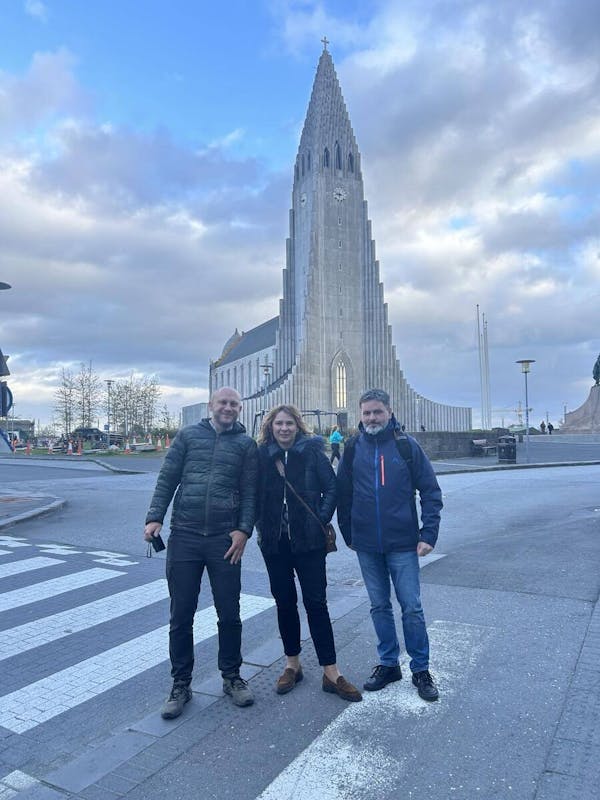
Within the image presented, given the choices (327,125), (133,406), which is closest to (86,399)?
(133,406)

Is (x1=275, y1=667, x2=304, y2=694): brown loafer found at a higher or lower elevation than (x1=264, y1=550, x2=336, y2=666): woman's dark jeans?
lower

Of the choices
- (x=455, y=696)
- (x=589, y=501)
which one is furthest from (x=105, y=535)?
(x=589, y=501)

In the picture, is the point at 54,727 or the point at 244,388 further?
the point at 244,388

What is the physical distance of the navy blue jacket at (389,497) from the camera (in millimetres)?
4215

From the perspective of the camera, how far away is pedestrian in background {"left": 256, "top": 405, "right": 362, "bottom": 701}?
4.13 m

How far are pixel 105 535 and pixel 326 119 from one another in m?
74.7

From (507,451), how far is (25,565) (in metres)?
23.1

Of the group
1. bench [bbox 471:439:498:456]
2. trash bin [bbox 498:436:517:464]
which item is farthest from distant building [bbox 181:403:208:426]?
trash bin [bbox 498:436:517:464]

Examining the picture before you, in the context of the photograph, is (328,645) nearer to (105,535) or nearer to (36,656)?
(36,656)

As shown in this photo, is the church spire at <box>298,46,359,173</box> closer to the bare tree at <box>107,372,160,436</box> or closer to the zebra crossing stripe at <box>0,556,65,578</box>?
the bare tree at <box>107,372,160,436</box>

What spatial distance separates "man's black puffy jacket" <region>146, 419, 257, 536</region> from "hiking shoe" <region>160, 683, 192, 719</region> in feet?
3.09

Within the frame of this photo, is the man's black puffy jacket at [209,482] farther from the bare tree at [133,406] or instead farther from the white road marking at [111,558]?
the bare tree at [133,406]

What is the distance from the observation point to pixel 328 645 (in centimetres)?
410

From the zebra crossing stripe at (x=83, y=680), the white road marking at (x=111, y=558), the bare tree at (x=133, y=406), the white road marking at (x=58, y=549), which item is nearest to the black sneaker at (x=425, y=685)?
the zebra crossing stripe at (x=83, y=680)
